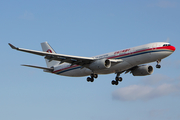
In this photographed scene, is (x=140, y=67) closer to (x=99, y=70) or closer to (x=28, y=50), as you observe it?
(x=99, y=70)

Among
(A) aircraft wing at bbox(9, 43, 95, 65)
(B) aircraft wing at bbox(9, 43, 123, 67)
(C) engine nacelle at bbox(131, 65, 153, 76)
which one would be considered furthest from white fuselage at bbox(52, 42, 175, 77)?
(C) engine nacelle at bbox(131, 65, 153, 76)

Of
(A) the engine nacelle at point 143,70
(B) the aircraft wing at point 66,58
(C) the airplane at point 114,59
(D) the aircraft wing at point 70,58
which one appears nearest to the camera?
(B) the aircraft wing at point 66,58

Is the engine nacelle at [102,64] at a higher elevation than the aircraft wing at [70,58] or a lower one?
lower

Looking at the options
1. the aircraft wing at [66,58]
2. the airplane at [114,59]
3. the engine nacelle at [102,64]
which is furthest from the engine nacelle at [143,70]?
the aircraft wing at [66,58]

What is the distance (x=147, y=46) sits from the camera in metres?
48.5

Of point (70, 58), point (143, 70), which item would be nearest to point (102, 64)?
point (70, 58)

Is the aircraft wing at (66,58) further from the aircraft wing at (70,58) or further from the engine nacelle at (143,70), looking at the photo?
the engine nacelle at (143,70)

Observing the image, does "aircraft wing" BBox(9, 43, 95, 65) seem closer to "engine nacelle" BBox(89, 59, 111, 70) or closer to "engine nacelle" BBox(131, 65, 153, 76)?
"engine nacelle" BBox(89, 59, 111, 70)

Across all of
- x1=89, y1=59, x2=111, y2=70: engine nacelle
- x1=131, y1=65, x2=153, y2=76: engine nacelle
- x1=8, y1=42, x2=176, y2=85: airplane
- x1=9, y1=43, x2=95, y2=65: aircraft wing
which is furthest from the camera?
x1=131, y1=65, x2=153, y2=76: engine nacelle

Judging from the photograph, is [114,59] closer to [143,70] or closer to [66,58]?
[66,58]

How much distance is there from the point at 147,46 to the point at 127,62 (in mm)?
3695

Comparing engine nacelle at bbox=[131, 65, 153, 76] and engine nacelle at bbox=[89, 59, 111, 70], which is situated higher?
engine nacelle at bbox=[131, 65, 153, 76]

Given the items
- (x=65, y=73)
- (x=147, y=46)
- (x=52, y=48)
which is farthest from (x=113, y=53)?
(x=52, y=48)

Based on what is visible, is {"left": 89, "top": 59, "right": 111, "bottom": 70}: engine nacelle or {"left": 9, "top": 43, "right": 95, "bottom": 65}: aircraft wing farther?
{"left": 89, "top": 59, "right": 111, "bottom": 70}: engine nacelle
